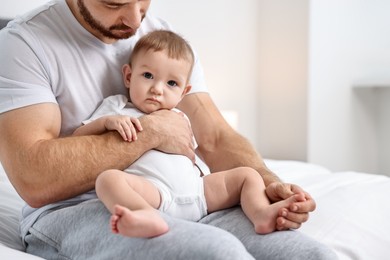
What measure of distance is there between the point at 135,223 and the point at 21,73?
0.57 m

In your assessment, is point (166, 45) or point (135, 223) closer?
point (135, 223)

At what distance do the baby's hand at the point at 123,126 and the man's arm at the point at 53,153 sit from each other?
0.02 m

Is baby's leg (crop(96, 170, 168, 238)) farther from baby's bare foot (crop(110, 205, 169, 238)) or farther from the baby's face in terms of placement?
the baby's face

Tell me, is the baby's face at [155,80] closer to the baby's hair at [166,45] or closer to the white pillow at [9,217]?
the baby's hair at [166,45]

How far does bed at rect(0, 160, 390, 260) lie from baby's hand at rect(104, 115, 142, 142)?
1.08ft

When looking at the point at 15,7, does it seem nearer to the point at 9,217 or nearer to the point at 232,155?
the point at 9,217

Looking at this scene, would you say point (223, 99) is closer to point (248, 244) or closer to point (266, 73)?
point (266, 73)

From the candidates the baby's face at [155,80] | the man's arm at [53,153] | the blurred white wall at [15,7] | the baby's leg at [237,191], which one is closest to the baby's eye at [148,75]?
the baby's face at [155,80]

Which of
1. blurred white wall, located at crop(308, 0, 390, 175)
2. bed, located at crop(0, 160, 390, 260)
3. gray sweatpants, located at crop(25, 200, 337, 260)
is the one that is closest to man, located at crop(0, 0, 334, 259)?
gray sweatpants, located at crop(25, 200, 337, 260)

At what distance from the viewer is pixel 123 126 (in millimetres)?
1287

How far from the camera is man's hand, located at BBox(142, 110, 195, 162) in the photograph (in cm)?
133

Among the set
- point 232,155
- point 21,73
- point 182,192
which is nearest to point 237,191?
point 182,192

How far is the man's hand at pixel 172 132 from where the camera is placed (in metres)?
1.33

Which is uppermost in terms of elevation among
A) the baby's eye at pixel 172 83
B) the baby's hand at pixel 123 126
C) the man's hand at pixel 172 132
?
the baby's eye at pixel 172 83
